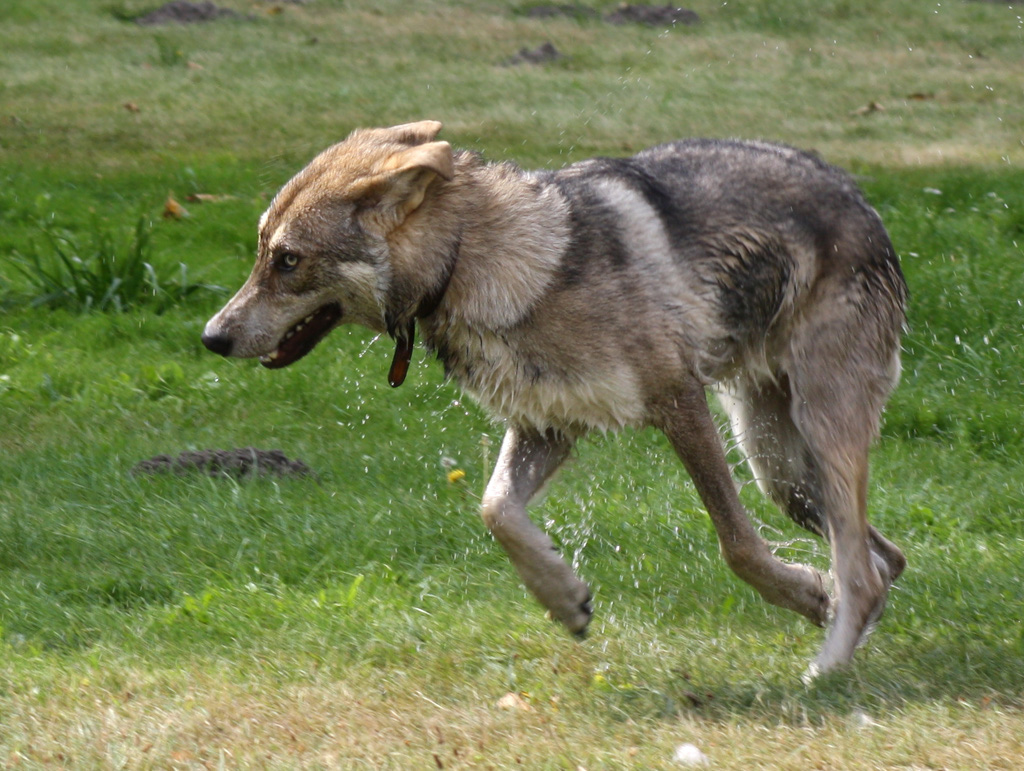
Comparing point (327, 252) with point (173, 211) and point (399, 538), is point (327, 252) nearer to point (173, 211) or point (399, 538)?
point (399, 538)

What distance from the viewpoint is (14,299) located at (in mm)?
9016

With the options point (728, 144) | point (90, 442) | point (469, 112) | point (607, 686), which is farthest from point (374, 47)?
point (607, 686)

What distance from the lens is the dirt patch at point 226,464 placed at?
6496 mm

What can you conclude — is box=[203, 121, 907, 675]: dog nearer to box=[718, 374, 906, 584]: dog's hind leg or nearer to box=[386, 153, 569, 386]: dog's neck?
box=[386, 153, 569, 386]: dog's neck

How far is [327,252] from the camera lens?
14.9 ft

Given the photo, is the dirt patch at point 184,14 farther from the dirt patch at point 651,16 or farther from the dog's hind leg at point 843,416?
the dog's hind leg at point 843,416

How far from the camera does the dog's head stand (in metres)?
4.55

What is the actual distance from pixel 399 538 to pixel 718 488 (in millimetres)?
1713

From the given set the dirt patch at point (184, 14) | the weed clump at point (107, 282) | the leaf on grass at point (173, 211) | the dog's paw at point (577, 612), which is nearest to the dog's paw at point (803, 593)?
the dog's paw at point (577, 612)

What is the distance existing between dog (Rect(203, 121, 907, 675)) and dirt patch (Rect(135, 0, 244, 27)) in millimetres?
14193

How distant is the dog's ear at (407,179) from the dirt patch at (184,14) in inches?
572

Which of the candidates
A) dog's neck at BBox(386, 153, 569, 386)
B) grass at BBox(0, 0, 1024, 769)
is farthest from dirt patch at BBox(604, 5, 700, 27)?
dog's neck at BBox(386, 153, 569, 386)

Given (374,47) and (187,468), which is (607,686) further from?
(374,47)

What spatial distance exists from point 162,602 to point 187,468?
1236 mm
